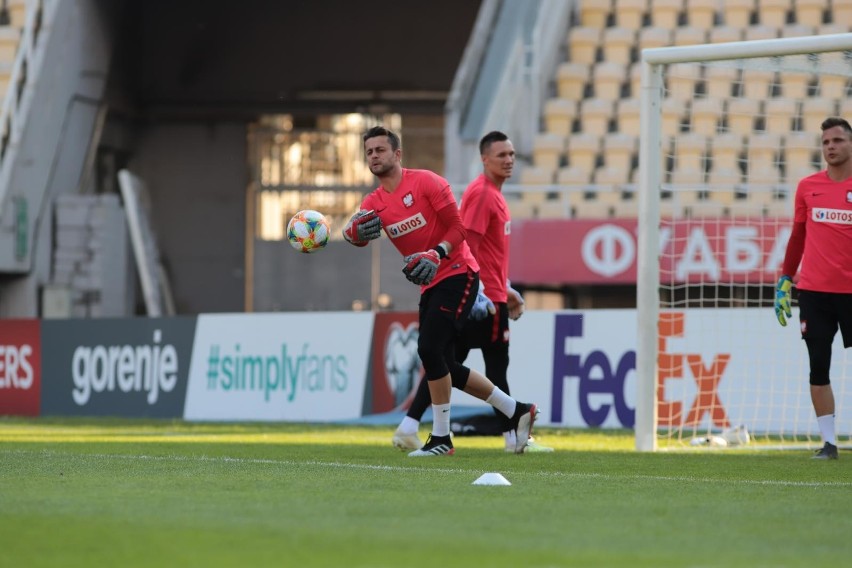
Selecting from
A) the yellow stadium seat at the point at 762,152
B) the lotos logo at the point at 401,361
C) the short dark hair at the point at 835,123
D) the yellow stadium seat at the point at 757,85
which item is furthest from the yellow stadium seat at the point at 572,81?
the short dark hair at the point at 835,123

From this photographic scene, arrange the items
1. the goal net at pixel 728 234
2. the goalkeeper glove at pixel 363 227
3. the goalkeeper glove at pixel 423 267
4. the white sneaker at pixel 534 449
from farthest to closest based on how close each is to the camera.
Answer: the goal net at pixel 728 234, the white sneaker at pixel 534 449, the goalkeeper glove at pixel 363 227, the goalkeeper glove at pixel 423 267

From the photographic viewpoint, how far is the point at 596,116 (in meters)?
20.0

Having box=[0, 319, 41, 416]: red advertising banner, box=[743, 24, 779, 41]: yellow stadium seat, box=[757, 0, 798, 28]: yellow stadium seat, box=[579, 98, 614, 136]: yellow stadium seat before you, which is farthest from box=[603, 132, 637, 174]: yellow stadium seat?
box=[0, 319, 41, 416]: red advertising banner

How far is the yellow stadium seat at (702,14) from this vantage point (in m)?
20.6

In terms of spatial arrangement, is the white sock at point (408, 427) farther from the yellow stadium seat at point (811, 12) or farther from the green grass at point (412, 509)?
the yellow stadium seat at point (811, 12)

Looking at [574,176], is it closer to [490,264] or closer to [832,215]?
[490,264]

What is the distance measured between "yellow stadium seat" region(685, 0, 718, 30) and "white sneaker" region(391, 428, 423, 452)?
1207 centimetres

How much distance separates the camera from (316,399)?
15.5 metres

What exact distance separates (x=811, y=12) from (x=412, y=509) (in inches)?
611

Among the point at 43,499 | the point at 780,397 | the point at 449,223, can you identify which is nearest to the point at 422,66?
the point at 780,397

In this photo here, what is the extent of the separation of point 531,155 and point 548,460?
1088cm

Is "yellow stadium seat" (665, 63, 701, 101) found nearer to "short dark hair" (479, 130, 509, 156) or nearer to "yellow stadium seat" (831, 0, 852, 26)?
"yellow stadium seat" (831, 0, 852, 26)

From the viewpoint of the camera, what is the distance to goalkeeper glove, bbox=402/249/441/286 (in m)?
9.05

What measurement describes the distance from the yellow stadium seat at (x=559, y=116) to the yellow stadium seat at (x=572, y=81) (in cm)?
28
